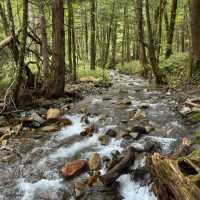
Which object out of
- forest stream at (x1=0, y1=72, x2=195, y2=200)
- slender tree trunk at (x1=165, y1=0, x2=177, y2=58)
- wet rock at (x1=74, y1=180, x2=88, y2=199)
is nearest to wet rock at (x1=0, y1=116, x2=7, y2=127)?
forest stream at (x1=0, y1=72, x2=195, y2=200)

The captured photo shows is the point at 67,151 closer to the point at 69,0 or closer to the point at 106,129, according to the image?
the point at 106,129

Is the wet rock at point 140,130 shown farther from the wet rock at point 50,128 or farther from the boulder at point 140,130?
the wet rock at point 50,128

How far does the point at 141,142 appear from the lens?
6594mm

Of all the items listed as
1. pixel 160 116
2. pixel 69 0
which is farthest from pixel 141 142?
pixel 69 0

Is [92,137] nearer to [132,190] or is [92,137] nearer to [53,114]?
Result: [53,114]

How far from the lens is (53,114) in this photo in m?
8.91

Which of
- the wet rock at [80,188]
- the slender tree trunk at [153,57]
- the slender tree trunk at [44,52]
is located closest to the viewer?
the wet rock at [80,188]

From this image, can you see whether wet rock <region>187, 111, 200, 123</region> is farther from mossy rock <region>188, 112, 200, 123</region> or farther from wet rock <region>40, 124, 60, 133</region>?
wet rock <region>40, 124, 60, 133</region>

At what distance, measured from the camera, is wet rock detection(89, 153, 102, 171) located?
585 cm

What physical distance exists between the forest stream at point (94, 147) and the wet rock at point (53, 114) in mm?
289

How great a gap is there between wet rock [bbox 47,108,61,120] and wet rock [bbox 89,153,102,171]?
9.24ft

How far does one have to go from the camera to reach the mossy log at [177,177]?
3545 mm

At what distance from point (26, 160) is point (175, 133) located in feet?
11.3

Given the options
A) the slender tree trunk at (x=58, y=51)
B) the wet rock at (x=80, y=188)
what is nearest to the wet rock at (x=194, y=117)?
the wet rock at (x=80, y=188)
